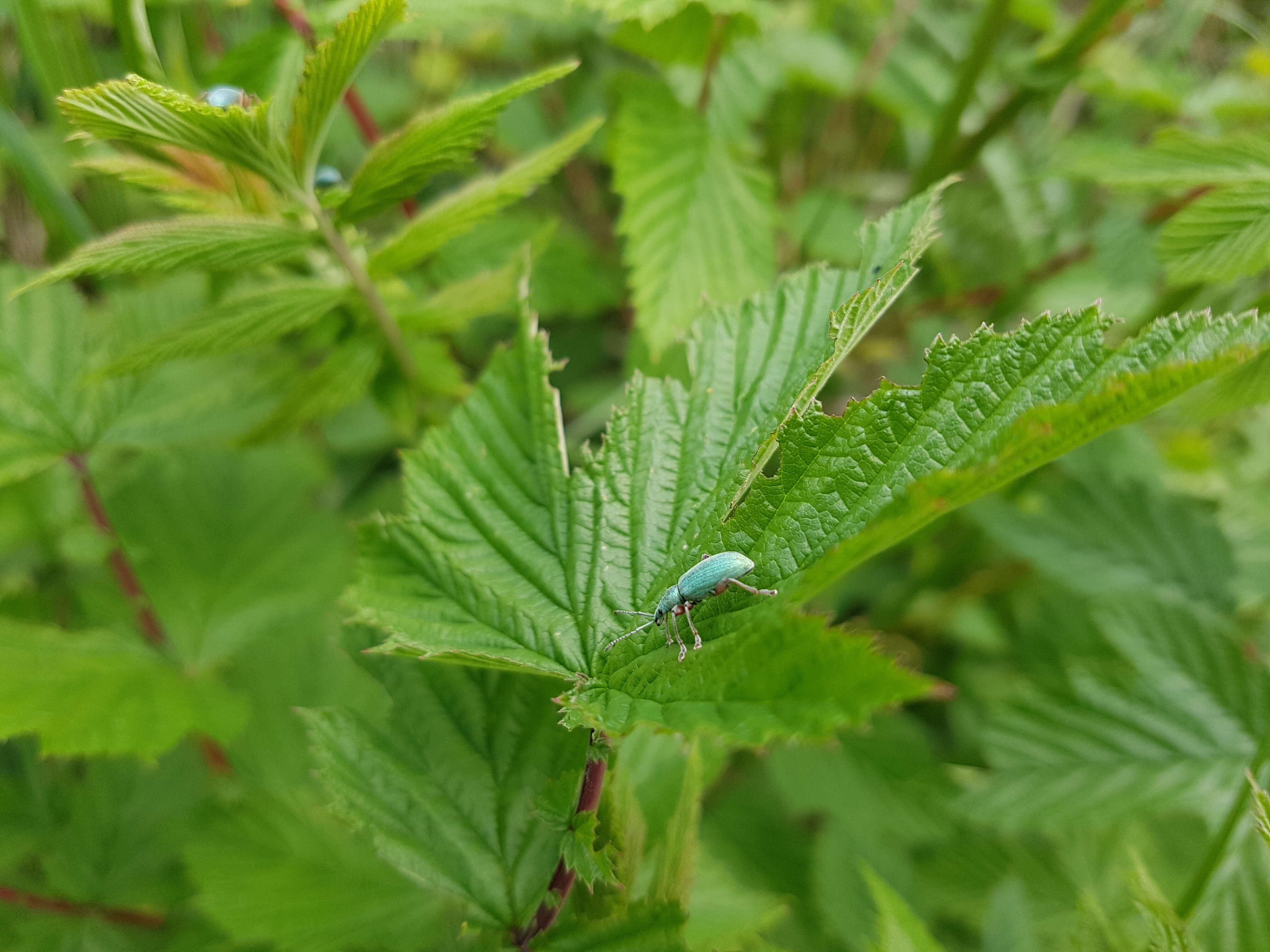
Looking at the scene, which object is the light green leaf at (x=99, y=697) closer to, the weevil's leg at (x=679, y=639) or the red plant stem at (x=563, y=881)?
the red plant stem at (x=563, y=881)

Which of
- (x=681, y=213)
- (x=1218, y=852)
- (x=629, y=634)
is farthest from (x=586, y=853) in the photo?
(x=681, y=213)

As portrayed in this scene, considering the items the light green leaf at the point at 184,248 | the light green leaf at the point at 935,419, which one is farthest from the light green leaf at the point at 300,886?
the light green leaf at the point at 184,248

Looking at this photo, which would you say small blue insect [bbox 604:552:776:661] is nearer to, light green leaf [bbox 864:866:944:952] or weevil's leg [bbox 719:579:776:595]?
weevil's leg [bbox 719:579:776:595]

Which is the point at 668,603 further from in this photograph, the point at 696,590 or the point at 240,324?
the point at 240,324

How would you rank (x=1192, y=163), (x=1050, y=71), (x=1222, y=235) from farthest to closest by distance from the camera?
1. (x=1050, y=71)
2. (x=1192, y=163)
3. (x=1222, y=235)

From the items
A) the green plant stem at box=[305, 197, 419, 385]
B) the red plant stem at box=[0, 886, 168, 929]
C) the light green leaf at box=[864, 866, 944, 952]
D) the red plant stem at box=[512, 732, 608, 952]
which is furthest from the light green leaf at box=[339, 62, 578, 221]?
the red plant stem at box=[0, 886, 168, 929]

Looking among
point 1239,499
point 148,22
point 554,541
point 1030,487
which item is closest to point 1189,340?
point 554,541
